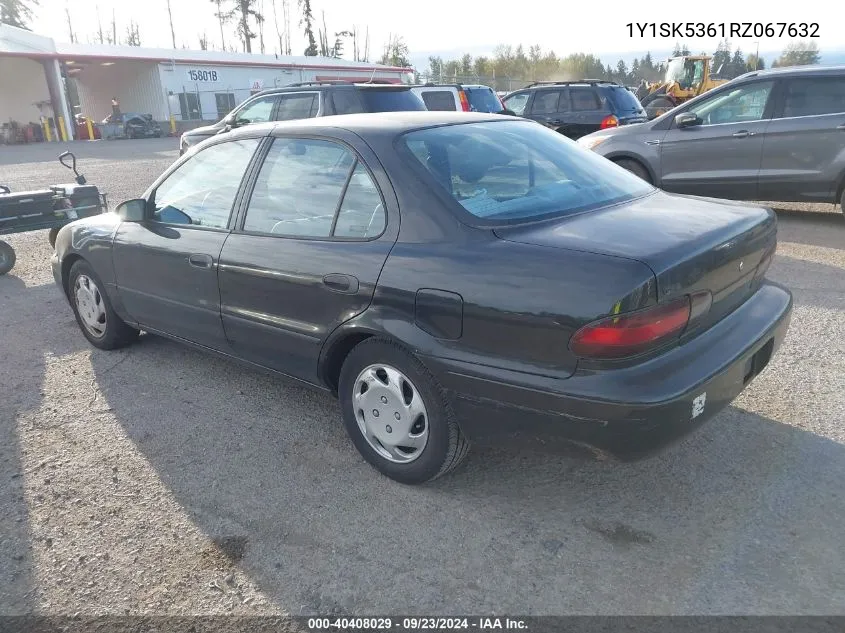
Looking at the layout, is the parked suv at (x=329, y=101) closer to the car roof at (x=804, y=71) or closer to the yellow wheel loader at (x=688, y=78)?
the car roof at (x=804, y=71)

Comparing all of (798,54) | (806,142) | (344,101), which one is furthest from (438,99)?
(798,54)

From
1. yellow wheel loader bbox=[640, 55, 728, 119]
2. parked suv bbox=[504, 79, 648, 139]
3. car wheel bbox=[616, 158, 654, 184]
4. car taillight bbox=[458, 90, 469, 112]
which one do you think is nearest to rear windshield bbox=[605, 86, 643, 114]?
parked suv bbox=[504, 79, 648, 139]

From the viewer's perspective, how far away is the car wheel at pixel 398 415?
289 cm

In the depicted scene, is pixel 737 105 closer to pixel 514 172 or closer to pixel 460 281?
pixel 514 172

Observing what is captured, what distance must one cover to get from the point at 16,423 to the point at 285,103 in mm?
8992

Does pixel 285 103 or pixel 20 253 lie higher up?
pixel 285 103

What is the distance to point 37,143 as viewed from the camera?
34.4 meters

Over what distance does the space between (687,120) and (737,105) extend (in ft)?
1.85

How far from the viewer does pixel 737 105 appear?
8047 mm

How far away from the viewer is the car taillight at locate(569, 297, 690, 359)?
240 cm

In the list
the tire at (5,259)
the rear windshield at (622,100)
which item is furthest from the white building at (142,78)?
the tire at (5,259)

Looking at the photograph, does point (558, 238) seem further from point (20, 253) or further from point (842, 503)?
point (20, 253)

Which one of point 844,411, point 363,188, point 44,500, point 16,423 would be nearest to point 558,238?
point 363,188

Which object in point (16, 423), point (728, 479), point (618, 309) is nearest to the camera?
point (618, 309)
